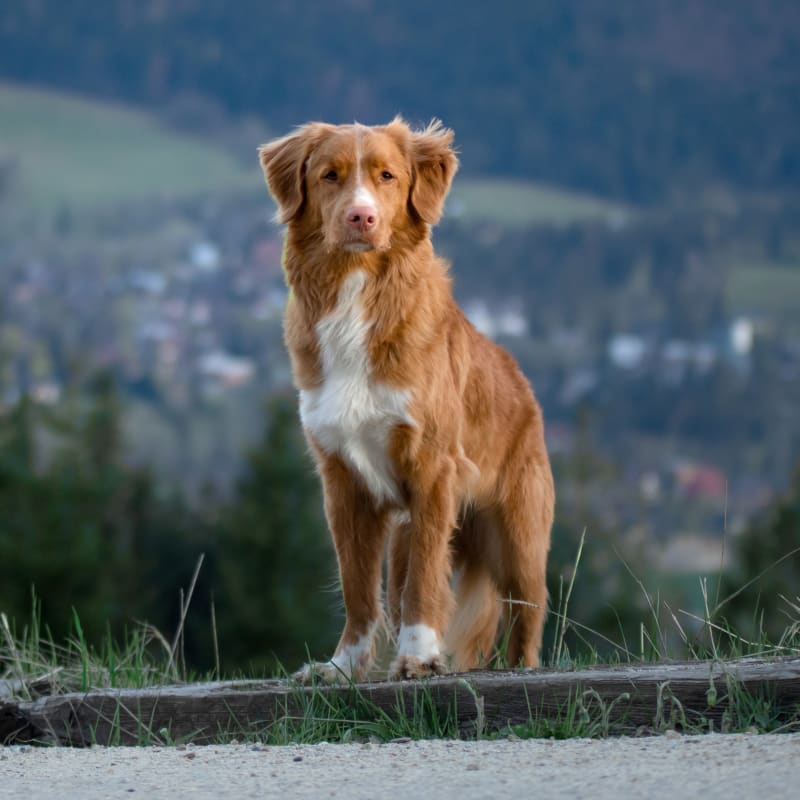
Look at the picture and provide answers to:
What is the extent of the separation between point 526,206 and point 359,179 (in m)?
183

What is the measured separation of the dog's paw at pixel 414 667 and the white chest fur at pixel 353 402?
2.61 ft

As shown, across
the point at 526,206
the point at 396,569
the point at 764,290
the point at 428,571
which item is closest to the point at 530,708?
the point at 428,571

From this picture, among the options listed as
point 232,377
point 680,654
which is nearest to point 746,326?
point 232,377

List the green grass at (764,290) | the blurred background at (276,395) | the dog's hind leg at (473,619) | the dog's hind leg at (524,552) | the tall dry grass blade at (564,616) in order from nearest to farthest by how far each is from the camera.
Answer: the tall dry grass blade at (564,616)
the dog's hind leg at (524,552)
the dog's hind leg at (473,619)
the blurred background at (276,395)
the green grass at (764,290)

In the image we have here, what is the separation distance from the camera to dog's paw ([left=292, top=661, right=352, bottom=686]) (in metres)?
6.35

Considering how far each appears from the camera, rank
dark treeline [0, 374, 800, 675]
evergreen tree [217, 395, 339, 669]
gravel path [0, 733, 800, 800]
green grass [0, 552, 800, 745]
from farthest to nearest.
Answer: evergreen tree [217, 395, 339, 669], dark treeline [0, 374, 800, 675], green grass [0, 552, 800, 745], gravel path [0, 733, 800, 800]

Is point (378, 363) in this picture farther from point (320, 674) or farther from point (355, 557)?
point (320, 674)

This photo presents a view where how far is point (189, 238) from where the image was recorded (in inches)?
6865

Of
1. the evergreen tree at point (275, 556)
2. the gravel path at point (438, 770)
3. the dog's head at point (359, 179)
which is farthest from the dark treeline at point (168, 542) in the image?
the gravel path at point (438, 770)

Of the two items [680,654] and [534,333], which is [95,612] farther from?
[534,333]

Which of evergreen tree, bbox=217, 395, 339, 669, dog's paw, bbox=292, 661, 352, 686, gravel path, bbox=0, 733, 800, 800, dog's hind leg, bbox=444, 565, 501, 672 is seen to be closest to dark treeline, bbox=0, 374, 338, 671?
evergreen tree, bbox=217, 395, 339, 669

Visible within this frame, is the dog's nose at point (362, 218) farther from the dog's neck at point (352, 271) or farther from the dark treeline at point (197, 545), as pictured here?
the dark treeline at point (197, 545)

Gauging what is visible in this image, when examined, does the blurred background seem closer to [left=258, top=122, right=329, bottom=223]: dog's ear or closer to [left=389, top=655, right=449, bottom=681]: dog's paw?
[left=258, top=122, right=329, bottom=223]: dog's ear

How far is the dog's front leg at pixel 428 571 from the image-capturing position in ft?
21.7
